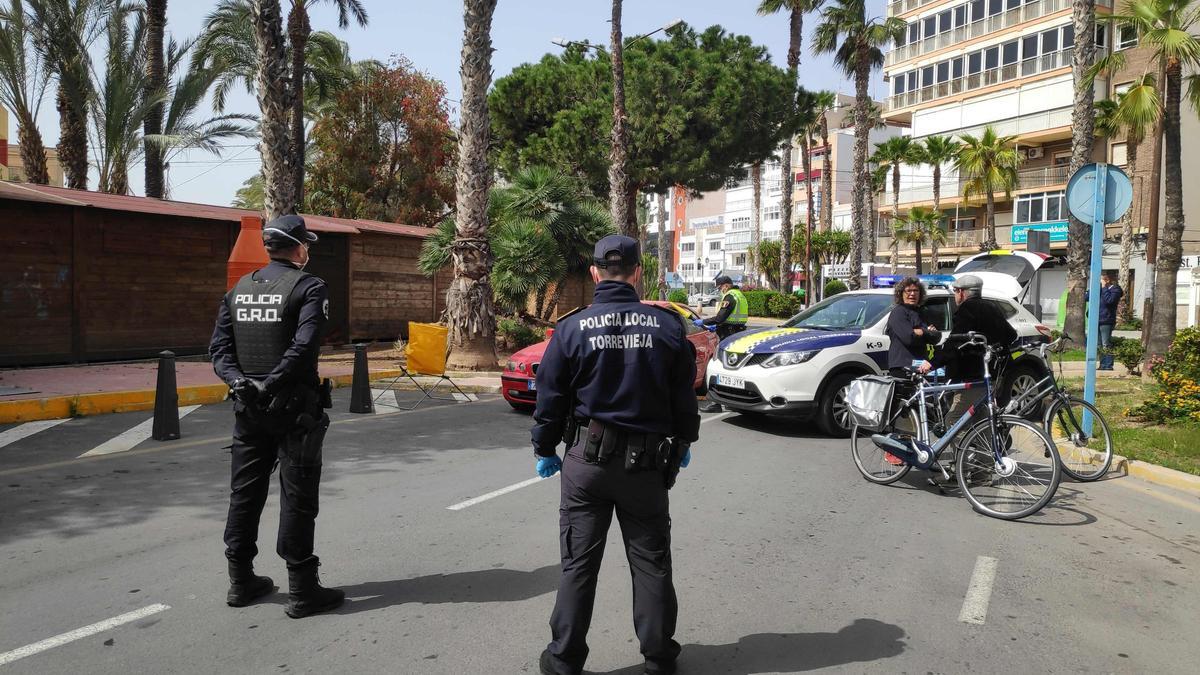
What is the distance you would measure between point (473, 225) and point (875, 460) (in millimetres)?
10042

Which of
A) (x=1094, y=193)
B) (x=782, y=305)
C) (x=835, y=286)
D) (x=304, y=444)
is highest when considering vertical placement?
(x=835, y=286)

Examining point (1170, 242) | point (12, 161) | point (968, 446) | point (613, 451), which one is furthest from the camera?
point (12, 161)

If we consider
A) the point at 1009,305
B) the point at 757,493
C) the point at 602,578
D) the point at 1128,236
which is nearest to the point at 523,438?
the point at 757,493

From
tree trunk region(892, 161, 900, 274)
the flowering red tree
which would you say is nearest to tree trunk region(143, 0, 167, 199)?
the flowering red tree

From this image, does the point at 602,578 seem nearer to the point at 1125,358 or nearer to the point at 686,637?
the point at 686,637

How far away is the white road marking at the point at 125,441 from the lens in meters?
8.27

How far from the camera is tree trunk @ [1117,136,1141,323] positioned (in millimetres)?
33594

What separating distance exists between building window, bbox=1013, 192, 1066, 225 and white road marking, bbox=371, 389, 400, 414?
126 feet

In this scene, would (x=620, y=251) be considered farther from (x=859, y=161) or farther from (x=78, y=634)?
(x=859, y=161)

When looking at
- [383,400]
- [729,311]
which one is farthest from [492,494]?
[729,311]

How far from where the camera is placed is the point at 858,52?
33.9 metres

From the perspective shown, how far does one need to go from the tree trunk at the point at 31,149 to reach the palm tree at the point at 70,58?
46cm

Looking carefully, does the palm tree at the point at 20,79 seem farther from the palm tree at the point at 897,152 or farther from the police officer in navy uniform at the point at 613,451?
the palm tree at the point at 897,152

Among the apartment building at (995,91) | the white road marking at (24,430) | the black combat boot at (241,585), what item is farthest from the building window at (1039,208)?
the black combat boot at (241,585)
